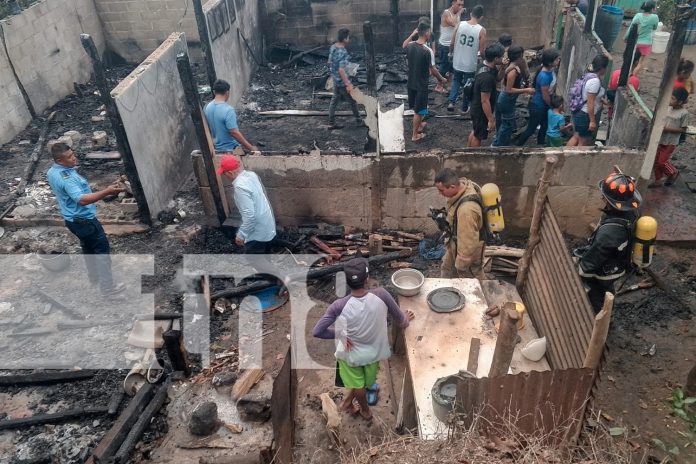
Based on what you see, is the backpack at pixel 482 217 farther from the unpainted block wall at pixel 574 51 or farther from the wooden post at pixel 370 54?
the unpainted block wall at pixel 574 51

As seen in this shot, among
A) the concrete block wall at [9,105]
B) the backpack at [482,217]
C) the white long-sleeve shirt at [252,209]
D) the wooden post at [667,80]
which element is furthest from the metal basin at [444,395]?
the concrete block wall at [9,105]

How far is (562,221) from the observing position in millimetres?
7348

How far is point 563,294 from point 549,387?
3.45 ft

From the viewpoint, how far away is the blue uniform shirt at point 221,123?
24.6ft

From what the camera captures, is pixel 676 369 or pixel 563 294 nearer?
pixel 563 294

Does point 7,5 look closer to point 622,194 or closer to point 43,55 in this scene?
point 43,55

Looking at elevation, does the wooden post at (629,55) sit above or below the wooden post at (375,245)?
above

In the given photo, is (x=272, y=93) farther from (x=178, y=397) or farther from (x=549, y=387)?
(x=549, y=387)

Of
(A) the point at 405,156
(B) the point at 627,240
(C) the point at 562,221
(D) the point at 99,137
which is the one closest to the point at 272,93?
(D) the point at 99,137

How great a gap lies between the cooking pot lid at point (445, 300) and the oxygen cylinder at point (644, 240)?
166 cm

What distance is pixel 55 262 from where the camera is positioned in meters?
7.22

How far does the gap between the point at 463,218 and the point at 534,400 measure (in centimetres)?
219

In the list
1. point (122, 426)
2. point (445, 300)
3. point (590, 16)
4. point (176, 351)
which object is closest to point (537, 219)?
point (445, 300)

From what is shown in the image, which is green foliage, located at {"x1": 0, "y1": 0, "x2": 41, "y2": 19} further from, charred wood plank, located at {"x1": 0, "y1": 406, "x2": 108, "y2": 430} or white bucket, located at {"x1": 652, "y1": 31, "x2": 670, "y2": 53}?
white bucket, located at {"x1": 652, "y1": 31, "x2": 670, "y2": 53}
